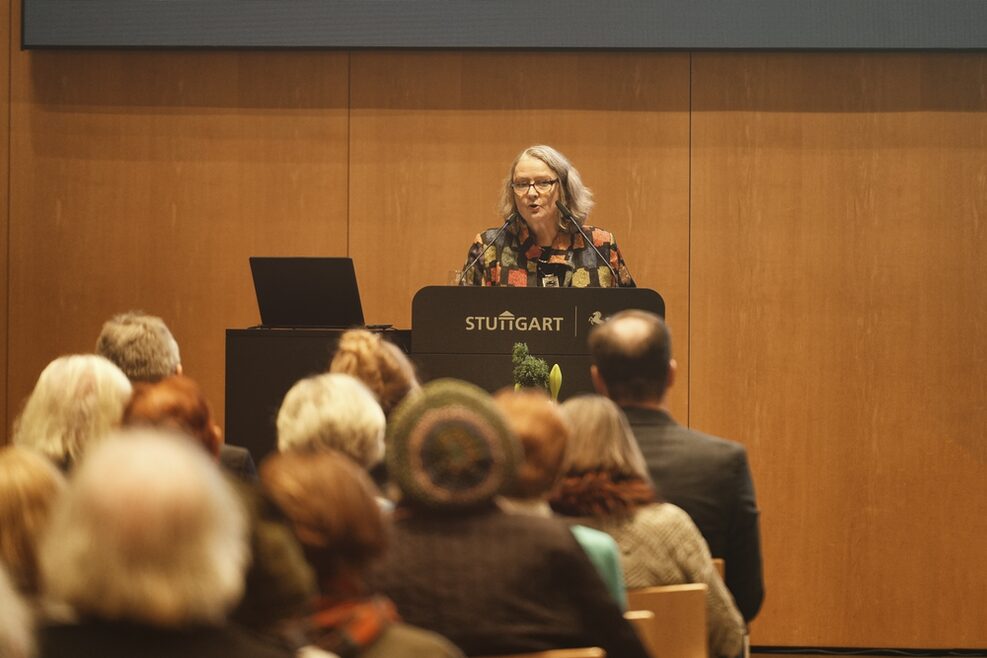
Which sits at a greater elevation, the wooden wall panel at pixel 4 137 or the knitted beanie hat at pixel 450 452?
the wooden wall panel at pixel 4 137

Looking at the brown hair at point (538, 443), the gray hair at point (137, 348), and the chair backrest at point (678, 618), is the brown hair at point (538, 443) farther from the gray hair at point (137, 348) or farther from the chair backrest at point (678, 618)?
the gray hair at point (137, 348)

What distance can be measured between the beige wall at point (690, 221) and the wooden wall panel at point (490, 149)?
0.01m

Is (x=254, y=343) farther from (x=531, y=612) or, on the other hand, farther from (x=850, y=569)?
(x=850, y=569)

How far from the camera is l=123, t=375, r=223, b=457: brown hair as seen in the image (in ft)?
8.26

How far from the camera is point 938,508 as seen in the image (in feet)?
19.4

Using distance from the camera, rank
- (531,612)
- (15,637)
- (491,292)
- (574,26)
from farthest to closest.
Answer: (574,26) < (491,292) < (531,612) < (15,637)

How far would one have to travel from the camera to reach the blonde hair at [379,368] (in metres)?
3.26

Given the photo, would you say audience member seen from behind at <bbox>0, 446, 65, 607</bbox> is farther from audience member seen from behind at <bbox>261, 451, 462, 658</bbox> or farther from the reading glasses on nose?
the reading glasses on nose

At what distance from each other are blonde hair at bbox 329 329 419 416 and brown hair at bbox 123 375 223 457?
666 mm

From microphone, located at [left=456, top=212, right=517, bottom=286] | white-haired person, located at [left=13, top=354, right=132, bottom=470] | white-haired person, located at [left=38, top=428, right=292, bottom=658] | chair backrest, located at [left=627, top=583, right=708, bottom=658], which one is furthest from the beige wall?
white-haired person, located at [left=38, top=428, right=292, bottom=658]

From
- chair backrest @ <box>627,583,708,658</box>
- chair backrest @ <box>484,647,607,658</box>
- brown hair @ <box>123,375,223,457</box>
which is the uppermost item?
brown hair @ <box>123,375,223,457</box>

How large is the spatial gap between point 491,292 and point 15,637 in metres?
2.83

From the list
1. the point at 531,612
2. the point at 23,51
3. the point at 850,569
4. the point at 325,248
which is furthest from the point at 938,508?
the point at 23,51

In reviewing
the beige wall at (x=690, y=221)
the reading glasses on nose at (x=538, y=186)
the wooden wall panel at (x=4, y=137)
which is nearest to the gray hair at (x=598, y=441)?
the reading glasses on nose at (x=538, y=186)
